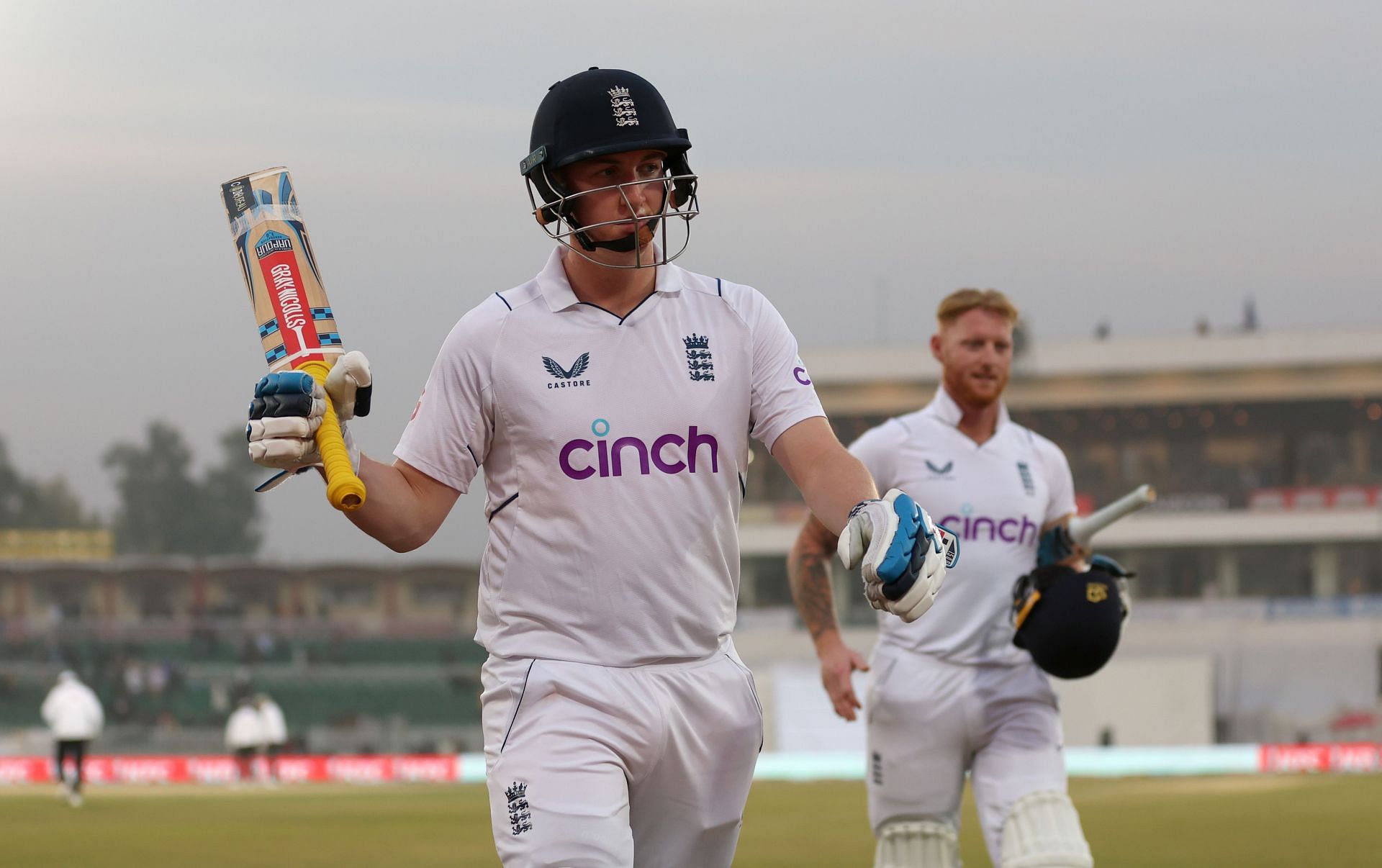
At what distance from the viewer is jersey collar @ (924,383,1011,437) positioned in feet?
22.3

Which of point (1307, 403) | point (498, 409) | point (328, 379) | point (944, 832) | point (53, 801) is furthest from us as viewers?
point (1307, 403)

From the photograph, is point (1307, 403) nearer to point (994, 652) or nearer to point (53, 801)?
point (53, 801)

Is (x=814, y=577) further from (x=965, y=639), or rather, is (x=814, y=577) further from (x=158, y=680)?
(x=158, y=680)

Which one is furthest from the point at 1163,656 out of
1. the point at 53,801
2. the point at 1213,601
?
the point at 53,801

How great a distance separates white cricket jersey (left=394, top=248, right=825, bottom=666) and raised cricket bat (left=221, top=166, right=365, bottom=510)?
29 cm

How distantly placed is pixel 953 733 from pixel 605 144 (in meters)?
3.17

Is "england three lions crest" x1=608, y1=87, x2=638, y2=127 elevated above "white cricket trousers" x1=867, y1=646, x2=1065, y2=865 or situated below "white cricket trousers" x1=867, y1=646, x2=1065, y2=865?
above

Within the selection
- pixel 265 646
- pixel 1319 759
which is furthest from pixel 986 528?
pixel 265 646

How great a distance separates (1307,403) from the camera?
5688 centimetres

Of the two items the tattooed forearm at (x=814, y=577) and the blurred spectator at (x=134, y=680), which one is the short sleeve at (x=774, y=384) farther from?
the blurred spectator at (x=134, y=680)

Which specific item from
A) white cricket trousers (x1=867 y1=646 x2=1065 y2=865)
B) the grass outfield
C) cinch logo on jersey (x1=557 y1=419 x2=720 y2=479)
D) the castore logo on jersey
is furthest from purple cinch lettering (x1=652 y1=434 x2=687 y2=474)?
the grass outfield

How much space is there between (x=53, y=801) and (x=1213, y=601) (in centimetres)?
3442

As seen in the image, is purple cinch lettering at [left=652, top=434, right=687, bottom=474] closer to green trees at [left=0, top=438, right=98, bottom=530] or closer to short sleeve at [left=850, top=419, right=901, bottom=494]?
short sleeve at [left=850, top=419, right=901, bottom=494]

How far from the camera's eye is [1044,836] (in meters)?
5.88
